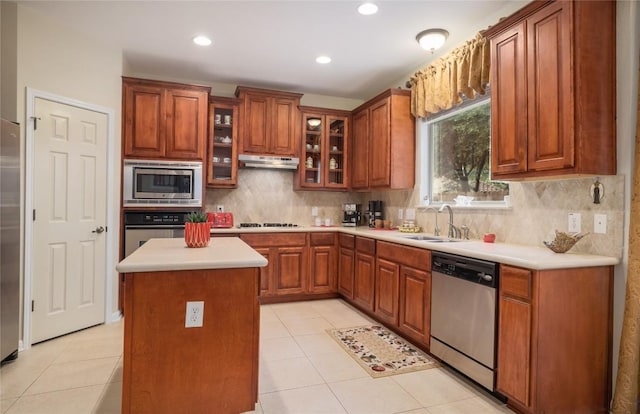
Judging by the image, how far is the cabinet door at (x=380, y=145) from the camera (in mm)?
4062

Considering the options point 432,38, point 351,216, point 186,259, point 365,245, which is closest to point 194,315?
point 186,259

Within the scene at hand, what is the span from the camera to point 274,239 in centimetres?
422

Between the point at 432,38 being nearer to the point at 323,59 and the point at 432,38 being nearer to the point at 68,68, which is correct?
the point at 323,59

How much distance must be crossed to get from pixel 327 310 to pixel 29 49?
363 cm

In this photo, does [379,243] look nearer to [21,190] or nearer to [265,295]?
[265,295]

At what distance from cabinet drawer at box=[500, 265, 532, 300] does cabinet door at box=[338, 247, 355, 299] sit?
2108mm

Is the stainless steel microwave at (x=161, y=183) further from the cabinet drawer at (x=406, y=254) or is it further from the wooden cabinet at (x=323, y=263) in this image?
the cabinet drawer at (x=406, y=254)

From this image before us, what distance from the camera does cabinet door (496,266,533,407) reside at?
192cm

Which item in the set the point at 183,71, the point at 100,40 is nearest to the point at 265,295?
the point at 183,71

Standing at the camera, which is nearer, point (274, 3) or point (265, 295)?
point (274, 3)

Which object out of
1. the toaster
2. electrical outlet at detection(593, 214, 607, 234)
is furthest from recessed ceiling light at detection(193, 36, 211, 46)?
electrical outlet at detection(593, 214, 607, 234)

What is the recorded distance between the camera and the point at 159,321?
1.79 metres

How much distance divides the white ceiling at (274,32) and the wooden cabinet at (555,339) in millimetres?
2111

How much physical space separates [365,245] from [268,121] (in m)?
2.00
